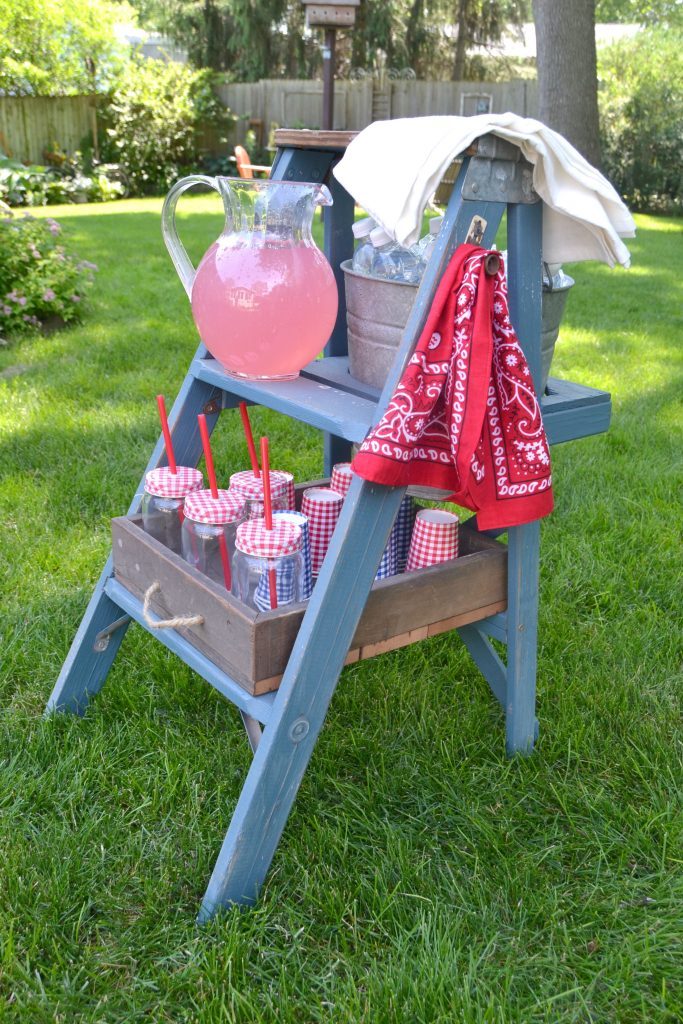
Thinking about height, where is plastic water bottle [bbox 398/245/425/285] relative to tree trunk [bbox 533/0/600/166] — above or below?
below

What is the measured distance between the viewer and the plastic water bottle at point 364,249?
1524 millimetres

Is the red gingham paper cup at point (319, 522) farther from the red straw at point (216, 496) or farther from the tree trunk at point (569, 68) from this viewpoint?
the tree trunk at point (569, 68)

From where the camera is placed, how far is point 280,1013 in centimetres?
128

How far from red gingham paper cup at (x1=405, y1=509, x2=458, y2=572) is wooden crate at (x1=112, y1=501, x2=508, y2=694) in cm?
4

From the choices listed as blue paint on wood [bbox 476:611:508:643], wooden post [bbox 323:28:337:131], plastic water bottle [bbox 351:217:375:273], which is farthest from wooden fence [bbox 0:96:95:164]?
blue paint on wood [bbox 476:611:508:643]

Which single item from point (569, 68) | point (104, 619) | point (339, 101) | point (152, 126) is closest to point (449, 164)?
point (104, 619)

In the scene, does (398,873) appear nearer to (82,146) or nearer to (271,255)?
(271,255)

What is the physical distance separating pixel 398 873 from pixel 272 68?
21880 millimetres

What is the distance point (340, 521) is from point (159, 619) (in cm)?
48

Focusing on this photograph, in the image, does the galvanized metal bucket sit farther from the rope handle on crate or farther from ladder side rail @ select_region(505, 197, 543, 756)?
the rope handle on crate

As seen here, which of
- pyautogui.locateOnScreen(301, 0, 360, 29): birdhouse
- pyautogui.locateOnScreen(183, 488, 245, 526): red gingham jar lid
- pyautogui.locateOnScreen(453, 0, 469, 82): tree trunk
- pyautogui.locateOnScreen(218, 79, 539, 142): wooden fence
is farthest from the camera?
pyautogui.locateOnScreen(453, 0, 469, 82): tree trunk

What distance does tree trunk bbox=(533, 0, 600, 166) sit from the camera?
815 centimetres

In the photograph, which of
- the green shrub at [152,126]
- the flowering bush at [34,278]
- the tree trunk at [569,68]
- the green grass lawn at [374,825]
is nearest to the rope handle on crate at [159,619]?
the green grass lawn at [374,825]

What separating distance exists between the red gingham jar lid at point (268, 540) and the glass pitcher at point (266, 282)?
274 mm
